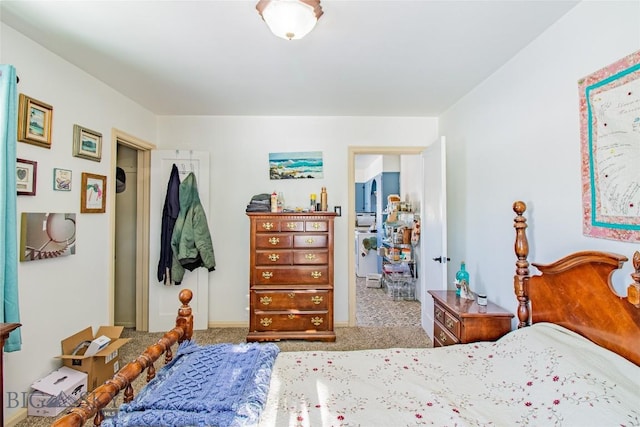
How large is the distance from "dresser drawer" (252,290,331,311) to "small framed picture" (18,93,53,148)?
2.08 meters

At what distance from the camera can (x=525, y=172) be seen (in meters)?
2.04

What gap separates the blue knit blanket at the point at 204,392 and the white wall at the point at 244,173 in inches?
80.7

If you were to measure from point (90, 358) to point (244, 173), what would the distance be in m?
2.24

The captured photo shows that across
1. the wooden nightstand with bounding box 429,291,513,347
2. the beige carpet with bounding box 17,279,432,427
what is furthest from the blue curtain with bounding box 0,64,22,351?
the wooden nightstand with bounding box 429,291,513,347

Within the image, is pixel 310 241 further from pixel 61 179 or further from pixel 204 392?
pixel 61 179

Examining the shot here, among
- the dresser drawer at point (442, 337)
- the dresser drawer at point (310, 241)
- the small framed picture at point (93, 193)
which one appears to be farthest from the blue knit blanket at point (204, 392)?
the small framed picture at point (93, 193)

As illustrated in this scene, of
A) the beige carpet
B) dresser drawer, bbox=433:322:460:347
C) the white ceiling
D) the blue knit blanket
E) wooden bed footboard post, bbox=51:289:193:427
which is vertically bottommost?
the beige carpet

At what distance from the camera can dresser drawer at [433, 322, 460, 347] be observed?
7.01 ft

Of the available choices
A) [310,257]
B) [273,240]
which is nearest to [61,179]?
[273,240]

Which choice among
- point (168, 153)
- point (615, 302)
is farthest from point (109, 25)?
point (615, 302)

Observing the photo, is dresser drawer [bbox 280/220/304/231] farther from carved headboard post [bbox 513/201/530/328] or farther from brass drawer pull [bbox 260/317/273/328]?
carved headboard post [bbox 513/201/530/328]

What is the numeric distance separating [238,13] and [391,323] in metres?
3.45

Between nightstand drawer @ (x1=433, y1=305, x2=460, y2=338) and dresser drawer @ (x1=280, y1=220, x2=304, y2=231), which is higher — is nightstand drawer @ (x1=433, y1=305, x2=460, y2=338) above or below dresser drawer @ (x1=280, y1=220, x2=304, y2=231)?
below

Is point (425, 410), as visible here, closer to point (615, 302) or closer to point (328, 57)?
point (615, 302)
